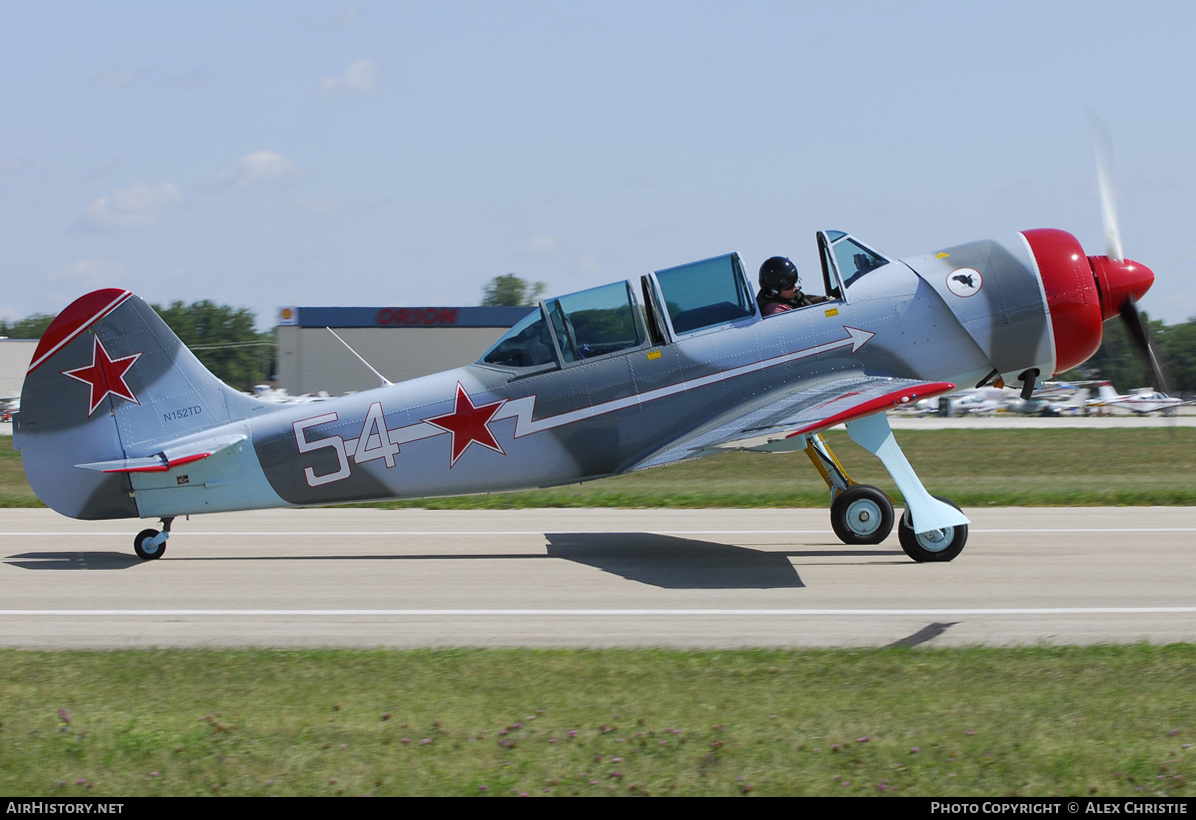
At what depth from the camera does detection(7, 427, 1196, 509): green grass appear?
50.0 ft

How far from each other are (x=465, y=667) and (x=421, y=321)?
45689 mm

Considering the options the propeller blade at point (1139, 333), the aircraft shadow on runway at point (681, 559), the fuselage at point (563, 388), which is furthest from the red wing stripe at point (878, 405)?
the propeller blade at point (1139, 333)

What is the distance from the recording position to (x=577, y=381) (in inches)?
402

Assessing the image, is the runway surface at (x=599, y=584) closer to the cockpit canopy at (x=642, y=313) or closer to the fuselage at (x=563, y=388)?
the fuselage at (x=563, y=388)

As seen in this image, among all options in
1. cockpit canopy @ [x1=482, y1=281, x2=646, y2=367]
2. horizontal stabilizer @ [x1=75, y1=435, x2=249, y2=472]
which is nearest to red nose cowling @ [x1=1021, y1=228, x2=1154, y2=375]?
cockpit canopy @ [x1=482, y1=281, x2=646, y2=367]

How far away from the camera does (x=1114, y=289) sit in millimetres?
10461

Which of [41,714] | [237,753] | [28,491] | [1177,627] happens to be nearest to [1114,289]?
[1177,627]

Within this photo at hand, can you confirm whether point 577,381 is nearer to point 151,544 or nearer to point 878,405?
point 878,405

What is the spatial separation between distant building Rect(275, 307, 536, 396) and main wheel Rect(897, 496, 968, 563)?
40276 millimetres

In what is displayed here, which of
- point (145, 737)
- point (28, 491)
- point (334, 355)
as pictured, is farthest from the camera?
point (334, 355)

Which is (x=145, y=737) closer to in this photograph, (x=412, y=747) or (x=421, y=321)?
(x=412, y=747)

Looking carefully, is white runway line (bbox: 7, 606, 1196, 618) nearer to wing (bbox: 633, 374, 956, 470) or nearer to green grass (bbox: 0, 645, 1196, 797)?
green grass (bbox: 0, 645, 1196, 797)

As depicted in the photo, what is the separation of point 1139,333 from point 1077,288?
95cm

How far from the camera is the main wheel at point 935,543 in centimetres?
1001
